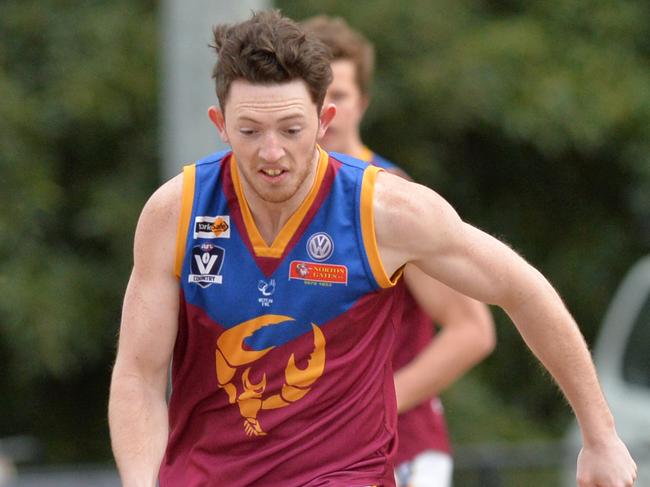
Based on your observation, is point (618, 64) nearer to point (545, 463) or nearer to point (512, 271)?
point (545, 463)

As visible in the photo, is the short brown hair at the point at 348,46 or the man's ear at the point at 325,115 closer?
the man's ear at the point at 325,115

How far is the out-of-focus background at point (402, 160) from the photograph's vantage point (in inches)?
359

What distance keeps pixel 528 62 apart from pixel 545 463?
8.42 ft

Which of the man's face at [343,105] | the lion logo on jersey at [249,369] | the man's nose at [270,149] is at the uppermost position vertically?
the man's nose at [270,149]

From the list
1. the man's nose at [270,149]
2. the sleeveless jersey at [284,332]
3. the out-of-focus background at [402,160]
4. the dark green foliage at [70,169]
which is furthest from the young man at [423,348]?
the dark green foliage at [70,169]

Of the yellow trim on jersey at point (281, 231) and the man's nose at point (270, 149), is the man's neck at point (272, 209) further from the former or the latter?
the man's nose at point (270, 149)

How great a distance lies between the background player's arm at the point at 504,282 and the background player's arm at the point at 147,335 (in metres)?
0.58

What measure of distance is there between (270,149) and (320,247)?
0.34 m

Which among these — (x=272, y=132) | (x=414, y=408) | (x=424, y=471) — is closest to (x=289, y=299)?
(x=272, y=132)

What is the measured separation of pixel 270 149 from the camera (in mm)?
3953

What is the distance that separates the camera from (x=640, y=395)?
8570 mm

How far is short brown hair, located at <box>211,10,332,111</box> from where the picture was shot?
400 centimetres

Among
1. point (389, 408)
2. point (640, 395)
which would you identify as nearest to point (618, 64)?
point (640, 395)

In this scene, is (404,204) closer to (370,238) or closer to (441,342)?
(370,238)
